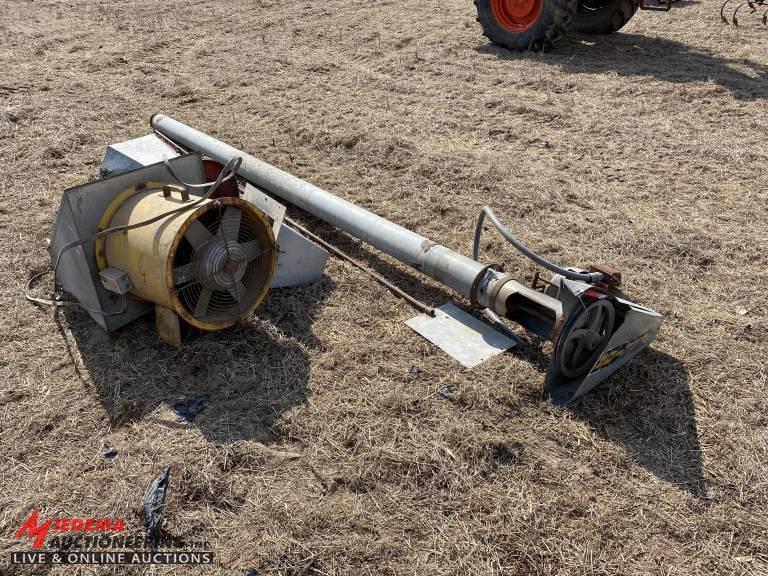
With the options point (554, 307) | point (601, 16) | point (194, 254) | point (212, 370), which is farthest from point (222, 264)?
point (601, 16)

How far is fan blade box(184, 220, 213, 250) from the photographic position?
3234 mm

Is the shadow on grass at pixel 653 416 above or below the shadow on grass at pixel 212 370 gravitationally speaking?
above

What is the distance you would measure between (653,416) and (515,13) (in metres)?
7.65

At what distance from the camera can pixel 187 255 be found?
3.47 m

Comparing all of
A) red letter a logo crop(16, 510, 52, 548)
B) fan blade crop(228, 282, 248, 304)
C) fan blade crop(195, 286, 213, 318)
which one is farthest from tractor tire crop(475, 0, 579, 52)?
red letter a logo crop(16, 510, 52, 548)

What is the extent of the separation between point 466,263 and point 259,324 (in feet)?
4.48

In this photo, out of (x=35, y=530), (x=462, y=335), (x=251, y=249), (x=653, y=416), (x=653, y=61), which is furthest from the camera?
(x=653, y=61)

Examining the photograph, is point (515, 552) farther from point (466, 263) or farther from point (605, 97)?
point (605, 97)

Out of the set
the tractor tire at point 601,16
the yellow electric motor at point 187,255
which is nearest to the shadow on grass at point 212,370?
the yellow electric motor at point 187,255

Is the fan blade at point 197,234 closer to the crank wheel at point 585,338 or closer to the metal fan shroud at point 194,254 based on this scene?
the metal fan shroud at point 194,254

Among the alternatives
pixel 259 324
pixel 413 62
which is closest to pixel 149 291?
pixel 259 324

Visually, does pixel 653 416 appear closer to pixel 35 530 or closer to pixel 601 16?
pixel 35 530

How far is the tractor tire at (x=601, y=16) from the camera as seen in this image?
8.88 meters

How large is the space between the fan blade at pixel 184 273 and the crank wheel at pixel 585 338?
2.00m
